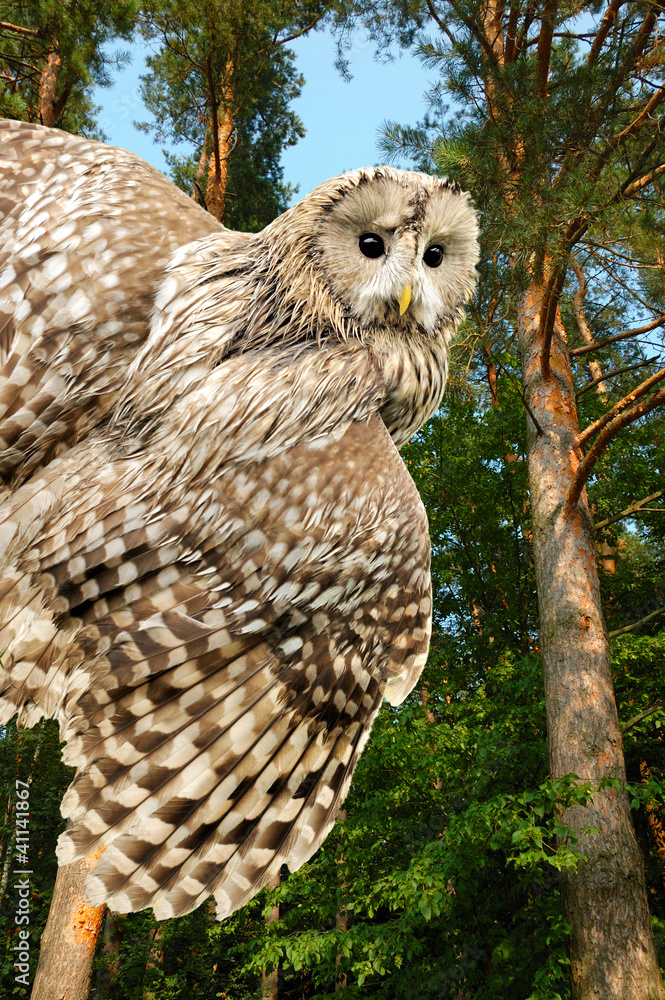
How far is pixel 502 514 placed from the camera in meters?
10.2

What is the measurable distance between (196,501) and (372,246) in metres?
0.65

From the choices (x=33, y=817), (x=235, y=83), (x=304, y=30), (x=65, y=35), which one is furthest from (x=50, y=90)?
(x=33, y=817)

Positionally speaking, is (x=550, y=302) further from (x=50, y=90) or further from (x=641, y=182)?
(x=50, y=90)

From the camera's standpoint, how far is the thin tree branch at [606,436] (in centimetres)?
389

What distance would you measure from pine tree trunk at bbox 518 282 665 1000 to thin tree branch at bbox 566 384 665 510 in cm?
30

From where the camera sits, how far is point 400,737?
6.33m

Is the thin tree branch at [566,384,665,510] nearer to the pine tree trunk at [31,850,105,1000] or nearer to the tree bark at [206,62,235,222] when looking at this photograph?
the tree bark at [206,62,235,222]

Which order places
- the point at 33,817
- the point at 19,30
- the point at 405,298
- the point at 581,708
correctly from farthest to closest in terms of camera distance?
the point at 33,817 < the point at 581,708 < the point at 19,30 < the point at 405,298

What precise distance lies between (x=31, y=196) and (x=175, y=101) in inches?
210

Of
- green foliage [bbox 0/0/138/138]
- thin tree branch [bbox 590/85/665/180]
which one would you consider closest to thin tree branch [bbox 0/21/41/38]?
green foliage [bbox 0/0/138/138]

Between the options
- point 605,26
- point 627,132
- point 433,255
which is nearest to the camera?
point 433,255

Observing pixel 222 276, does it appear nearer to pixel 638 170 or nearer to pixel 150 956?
pixel 638 170

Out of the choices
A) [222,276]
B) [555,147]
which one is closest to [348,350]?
[222,276]

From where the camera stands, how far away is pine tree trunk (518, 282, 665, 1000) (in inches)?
168
